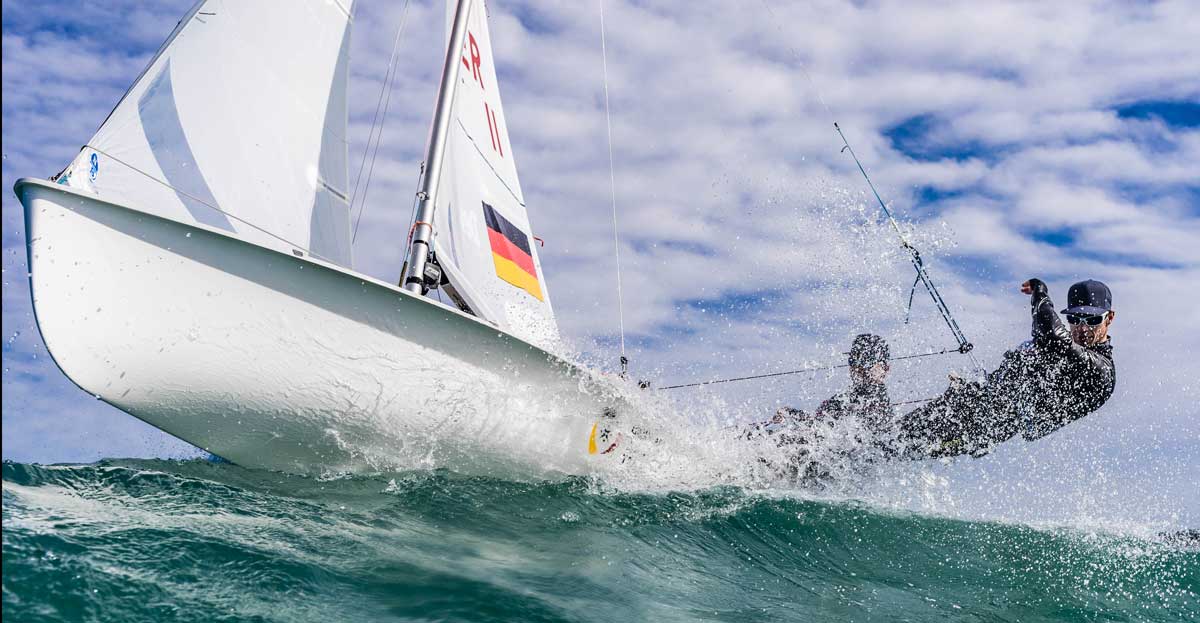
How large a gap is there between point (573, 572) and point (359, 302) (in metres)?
1.77

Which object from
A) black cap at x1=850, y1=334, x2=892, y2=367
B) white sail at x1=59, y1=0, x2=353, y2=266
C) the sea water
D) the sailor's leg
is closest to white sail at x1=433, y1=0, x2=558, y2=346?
white sail at x1=59, y1=0, x2=353, y2=266

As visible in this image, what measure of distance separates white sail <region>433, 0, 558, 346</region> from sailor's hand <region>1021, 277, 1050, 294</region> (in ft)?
12.1

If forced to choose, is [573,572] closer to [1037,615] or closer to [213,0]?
[1037,615]

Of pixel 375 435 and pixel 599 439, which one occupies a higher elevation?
pixel 599 439

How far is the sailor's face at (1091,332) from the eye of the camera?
5539mm

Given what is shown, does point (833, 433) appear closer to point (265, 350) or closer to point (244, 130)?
point (265, 350)

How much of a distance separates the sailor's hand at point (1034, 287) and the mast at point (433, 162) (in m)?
4.42

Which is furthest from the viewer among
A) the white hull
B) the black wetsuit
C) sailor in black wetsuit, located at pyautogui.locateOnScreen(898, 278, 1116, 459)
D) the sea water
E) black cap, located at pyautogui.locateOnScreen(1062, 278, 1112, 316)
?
the black wetsuit

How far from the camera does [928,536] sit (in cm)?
555

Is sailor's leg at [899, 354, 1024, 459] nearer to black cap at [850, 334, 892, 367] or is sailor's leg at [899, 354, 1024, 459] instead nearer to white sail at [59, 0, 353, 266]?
black cap at [850, 334, 892, 367]

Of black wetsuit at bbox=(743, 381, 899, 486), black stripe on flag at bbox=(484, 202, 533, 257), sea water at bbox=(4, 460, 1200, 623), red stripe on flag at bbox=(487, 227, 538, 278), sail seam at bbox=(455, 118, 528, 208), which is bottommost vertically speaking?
sea water at bbox=(4, 460, 1200, 623)

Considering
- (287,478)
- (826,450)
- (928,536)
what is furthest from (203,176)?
(928,536)

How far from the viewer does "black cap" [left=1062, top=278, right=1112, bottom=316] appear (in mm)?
5531

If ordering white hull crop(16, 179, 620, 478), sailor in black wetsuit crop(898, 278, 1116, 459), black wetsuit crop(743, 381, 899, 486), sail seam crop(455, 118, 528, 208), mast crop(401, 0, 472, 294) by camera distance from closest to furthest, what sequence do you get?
white hull crop(16, 179, 620, 478) → mast crop(401, 0, 472, 294) → sailor in black wetsuit crop(898, 278, 1116, 459) → black wetsuit crop(743, 381, 899, 486) → sail seam crop(455, 118, 528, 208)
